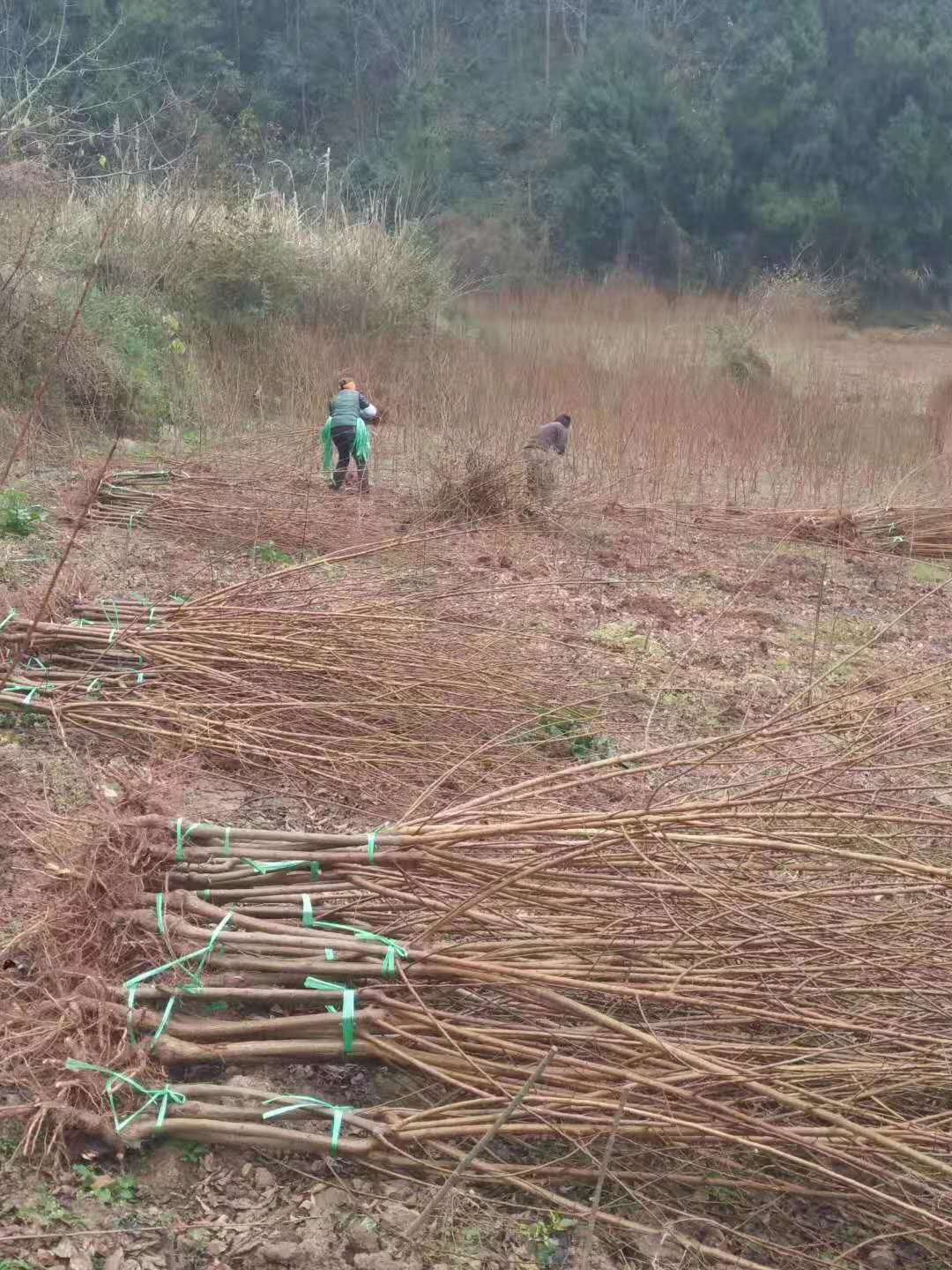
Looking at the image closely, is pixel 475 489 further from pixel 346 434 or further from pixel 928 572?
pixel 928 572

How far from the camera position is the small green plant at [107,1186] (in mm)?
2119

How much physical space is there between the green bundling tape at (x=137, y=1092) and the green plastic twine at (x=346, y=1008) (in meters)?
0.31

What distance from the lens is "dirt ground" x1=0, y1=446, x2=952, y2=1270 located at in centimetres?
207

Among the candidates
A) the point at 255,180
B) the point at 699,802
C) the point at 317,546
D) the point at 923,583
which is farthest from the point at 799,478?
the point at 255,180

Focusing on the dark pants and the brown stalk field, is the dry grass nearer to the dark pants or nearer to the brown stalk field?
the dark pants

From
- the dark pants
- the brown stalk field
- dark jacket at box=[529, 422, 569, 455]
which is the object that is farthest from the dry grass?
the brown stalk field

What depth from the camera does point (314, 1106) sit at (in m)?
2.22

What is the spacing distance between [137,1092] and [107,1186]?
0.17m

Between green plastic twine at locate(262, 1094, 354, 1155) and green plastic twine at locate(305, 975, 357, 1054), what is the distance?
11 centimetres

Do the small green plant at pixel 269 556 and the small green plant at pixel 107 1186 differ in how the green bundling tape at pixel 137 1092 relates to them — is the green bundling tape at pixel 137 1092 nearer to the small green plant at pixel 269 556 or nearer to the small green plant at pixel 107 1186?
the small green plant at pixel 107 1186

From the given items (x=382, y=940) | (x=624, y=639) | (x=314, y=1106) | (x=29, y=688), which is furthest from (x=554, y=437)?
(x=314, y=1106)

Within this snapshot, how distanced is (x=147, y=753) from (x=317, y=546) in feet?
9.53

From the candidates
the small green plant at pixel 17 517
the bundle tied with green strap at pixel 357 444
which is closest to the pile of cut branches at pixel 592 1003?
the small green plant at pixel 17 517

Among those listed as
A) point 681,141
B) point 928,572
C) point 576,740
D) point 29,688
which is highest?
point 681,141
